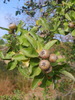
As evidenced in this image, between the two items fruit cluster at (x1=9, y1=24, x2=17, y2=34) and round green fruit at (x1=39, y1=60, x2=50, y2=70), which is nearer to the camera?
round green fruit at (x1=39, y1=60, x2=50, y2=70)

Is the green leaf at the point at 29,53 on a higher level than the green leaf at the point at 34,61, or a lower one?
higher

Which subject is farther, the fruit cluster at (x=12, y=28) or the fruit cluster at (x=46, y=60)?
the fruit cluster at (x=12, y=28)

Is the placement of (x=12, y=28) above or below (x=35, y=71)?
above

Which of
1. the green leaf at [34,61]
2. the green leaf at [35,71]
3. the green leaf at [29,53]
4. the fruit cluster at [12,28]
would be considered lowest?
the green leaf at [35,71]

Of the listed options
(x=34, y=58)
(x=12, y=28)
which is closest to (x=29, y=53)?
(x=34, y=58)

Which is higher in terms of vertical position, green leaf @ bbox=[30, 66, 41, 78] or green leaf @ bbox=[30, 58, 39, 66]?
green leaf @ bbox=[30, 58, 39, 66]

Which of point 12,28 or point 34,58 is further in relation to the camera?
point 12,28

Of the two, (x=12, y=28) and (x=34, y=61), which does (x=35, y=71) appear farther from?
(x=12, y=28)

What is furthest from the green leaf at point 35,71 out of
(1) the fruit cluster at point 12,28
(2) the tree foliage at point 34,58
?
(1) the fruit cluster at point 12,28

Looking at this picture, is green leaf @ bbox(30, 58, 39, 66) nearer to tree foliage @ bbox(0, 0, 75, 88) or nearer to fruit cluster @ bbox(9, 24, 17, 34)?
tree foliage @ bbox(0, 0, 75, 88)

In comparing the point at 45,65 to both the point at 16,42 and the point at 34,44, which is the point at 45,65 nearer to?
the point at 34,44

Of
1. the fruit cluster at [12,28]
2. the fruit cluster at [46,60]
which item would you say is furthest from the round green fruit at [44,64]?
the fruit cluster at [12,28]

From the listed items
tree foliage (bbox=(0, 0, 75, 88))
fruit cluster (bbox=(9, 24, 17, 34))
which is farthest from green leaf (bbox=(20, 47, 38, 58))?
fruit cluster (bbox=(9, 24, 17, 34))

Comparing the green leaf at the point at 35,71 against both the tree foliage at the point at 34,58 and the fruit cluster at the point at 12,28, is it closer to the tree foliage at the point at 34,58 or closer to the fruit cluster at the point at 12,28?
the tree foliage at the point at 34,58
